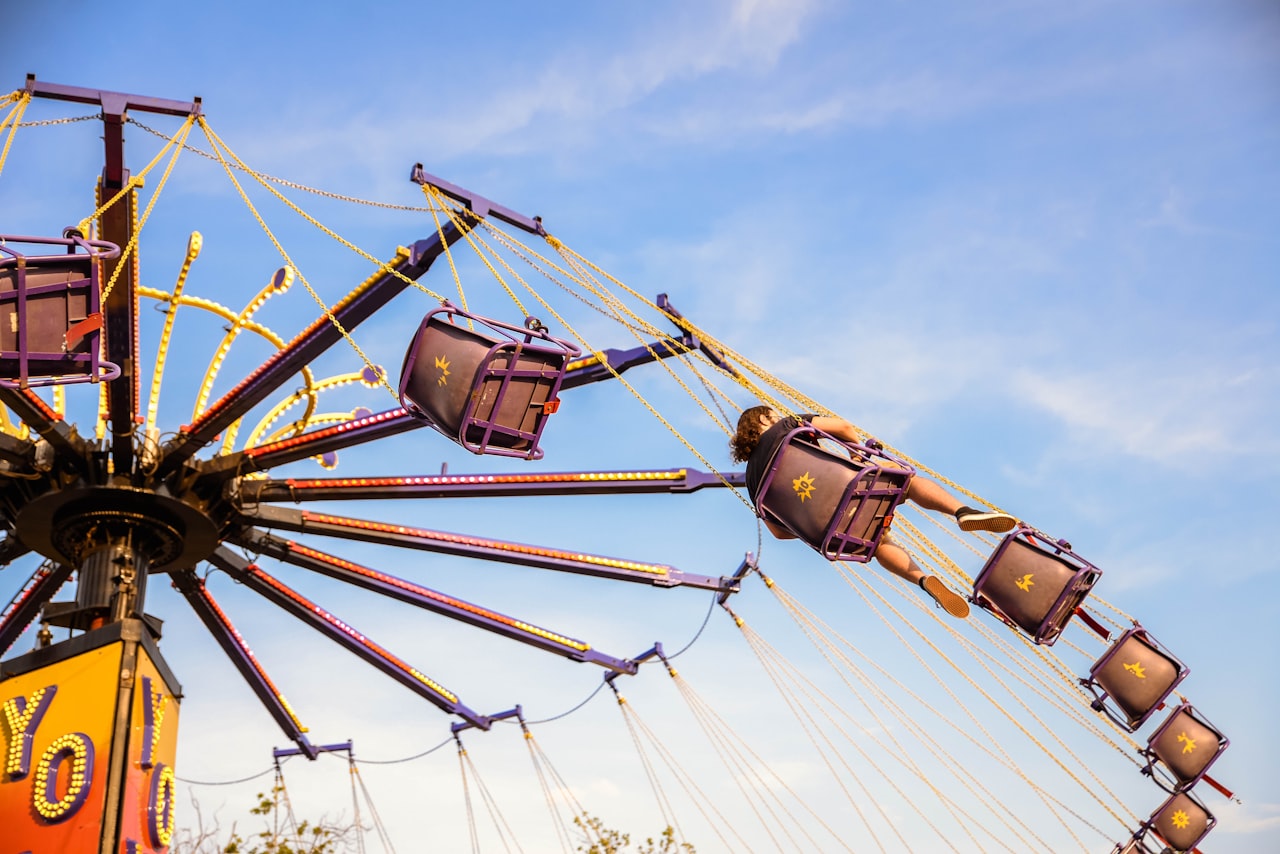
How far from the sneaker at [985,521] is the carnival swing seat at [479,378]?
300cm

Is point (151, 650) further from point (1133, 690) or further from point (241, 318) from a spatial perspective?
point (1133, 690)

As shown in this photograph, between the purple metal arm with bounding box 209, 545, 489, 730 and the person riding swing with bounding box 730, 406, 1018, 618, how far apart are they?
7.16m

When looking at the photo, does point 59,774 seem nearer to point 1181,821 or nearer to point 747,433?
point 747,433

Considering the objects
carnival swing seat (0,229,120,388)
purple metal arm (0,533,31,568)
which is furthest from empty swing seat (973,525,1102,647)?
purple metal arm (0,533,31,568)

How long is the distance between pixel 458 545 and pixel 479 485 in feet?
2.73

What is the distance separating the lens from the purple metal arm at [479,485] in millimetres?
13055

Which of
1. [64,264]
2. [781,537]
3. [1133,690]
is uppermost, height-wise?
[64,264]

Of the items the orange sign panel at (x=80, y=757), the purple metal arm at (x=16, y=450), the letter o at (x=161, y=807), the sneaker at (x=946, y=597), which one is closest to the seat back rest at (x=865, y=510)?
the sneaker at (x=946, y=597)

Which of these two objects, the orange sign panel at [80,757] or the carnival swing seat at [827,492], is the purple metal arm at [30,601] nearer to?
the orange sign panel at [80,757]

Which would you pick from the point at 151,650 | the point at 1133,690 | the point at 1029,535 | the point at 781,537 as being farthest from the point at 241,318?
the point at 1133,690

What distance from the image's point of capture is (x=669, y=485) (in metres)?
13.4

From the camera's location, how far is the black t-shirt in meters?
8.30

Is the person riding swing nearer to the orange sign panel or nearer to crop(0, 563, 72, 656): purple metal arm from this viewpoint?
the orange sign panel

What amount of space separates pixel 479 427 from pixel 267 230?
2.19m
